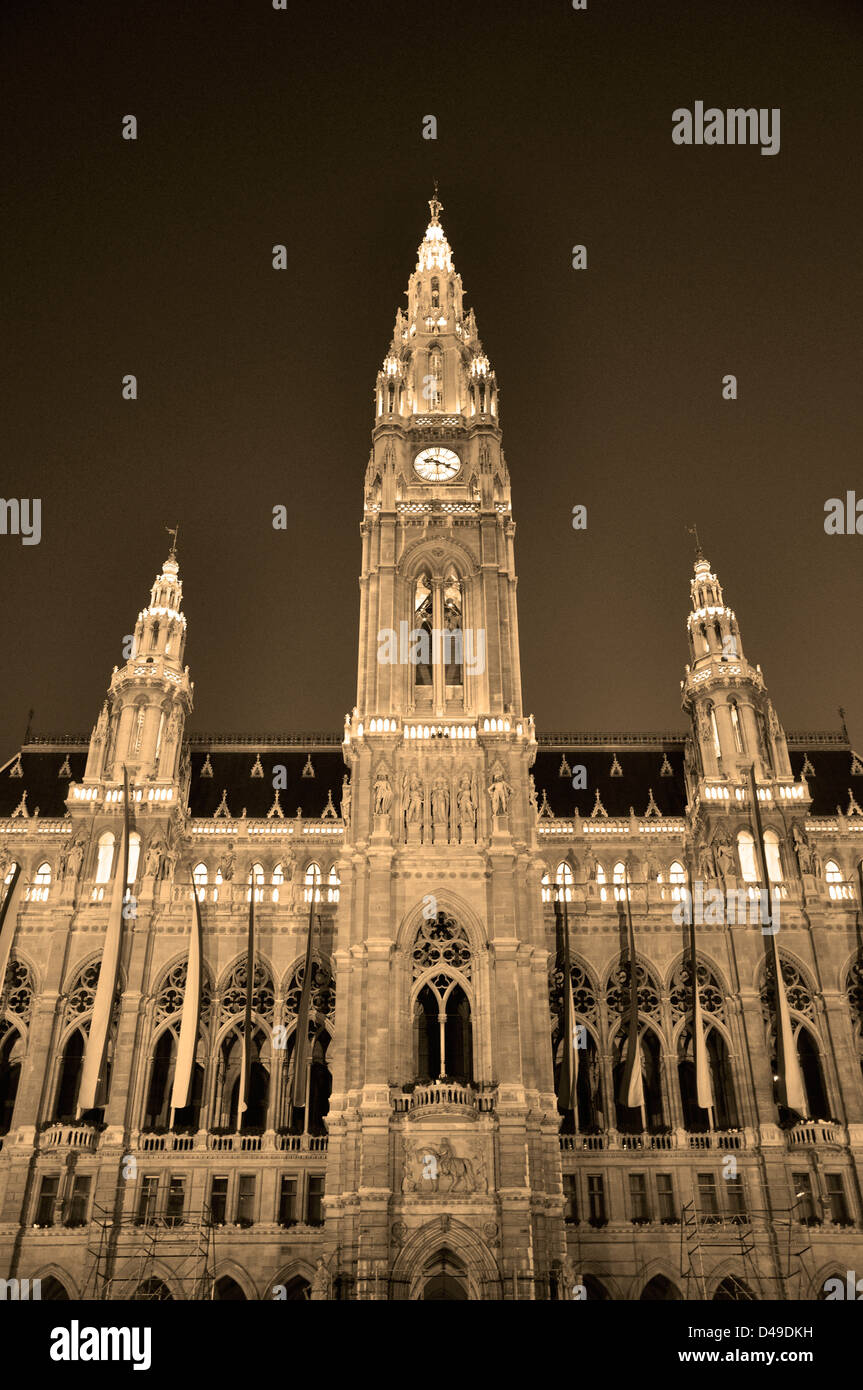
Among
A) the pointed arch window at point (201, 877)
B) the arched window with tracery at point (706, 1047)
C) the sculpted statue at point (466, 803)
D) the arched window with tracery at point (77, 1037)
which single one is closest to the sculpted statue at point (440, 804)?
the sculpted statue at point (466, 803)

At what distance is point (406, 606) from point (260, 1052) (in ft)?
69.6

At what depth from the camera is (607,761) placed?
64.0 meters

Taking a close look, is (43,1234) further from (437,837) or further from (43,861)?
(437,837)

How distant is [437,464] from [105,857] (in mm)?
25295

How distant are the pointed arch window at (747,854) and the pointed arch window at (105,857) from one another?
2924 centimetres

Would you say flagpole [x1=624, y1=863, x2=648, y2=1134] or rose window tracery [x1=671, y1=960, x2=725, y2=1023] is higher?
rose window tracery [x1=671, y1=960, x2=725, y2=1023]

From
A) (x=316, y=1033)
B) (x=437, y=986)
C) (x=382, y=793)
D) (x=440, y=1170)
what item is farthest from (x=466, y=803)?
(x=440, y=1170)

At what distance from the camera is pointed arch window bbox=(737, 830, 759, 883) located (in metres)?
51.5

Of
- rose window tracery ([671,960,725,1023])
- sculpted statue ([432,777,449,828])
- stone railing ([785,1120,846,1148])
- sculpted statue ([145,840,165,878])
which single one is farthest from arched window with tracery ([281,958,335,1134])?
stone railing ([785,1120,846,1148])

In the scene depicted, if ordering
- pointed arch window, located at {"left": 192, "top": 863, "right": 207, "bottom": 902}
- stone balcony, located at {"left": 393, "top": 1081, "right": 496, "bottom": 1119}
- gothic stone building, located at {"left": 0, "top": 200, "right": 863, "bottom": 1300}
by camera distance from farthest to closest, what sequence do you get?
pointed arch window, located at {"left": 192, "top": 863, "right": 207, "bottom": 902} → gothic stone building, located at {"left": 0, "top": 200, "right": 863, "bottom": 1300} → stone balcony, located at {"left": 393, "top": 1081, "right": 496, "bottom": 1119}

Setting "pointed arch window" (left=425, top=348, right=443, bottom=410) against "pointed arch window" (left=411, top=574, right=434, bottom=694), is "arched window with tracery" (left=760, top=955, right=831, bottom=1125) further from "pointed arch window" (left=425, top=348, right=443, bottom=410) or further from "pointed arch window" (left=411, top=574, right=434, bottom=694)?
"pointed arch window" (left=425, top=348, right=443, bottom=410)

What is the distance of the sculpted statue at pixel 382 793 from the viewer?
46.7 meters

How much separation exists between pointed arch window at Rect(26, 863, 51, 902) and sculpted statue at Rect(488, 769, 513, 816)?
2212 centimetres

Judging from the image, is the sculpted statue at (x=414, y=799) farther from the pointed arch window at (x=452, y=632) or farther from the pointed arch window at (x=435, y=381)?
the pointed arch window at (x=435, y=381)
